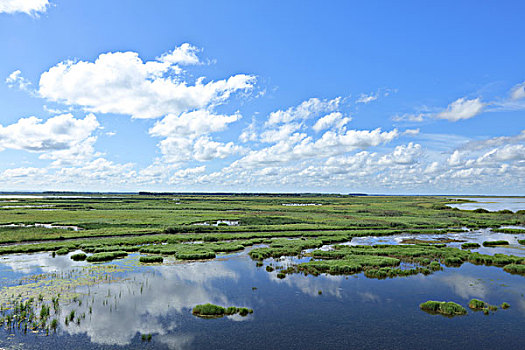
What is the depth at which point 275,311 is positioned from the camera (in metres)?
23.0

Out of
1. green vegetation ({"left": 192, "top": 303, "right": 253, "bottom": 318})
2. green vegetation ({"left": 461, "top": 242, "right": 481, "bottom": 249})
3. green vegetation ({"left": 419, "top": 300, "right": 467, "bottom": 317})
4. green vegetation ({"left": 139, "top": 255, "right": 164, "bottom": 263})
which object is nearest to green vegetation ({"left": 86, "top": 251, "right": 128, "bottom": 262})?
green vegetation ({"left": 139, "top": 255, "right": 164, "bottom": 263})

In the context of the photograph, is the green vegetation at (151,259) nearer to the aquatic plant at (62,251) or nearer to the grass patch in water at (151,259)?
the grass patch in water at (151,259)

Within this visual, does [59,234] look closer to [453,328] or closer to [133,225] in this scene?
[133,225]

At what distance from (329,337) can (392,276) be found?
16.4 m

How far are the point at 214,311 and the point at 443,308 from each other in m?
16.8

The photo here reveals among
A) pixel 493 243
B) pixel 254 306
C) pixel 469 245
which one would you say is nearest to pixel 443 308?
pixel 254 306

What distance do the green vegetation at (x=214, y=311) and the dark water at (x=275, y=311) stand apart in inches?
26.9

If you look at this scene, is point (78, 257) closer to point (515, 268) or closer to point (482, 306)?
point (482, 306)

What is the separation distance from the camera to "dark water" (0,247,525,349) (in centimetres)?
1850

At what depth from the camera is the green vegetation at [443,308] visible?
2298 centimetres

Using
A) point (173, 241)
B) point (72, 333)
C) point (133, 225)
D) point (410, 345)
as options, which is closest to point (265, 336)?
point (410, 345)

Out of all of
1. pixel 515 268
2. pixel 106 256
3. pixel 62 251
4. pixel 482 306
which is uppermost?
pixel 106 256

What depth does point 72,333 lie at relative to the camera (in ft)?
61.5

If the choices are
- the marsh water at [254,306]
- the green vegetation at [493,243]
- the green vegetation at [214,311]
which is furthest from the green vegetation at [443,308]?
the green vegetation at [493,243]
